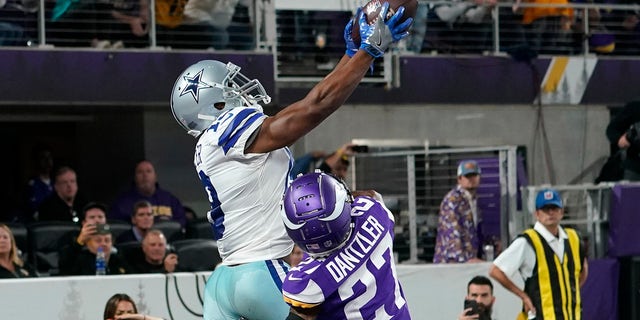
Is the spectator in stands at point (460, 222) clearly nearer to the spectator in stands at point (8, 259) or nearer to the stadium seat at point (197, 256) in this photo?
→ the stadium seat at point (197, 256)

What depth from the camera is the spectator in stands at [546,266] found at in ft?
34.9

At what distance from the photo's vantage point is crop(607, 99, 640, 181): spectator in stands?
1314cm

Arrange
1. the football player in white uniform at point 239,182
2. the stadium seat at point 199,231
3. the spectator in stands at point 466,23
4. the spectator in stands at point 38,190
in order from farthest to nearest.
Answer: the spectator in stands at point 466,23, the spectator in stands at point 38,190, the stadium seat at point 199,231, the football player in white uniform at point 239,182

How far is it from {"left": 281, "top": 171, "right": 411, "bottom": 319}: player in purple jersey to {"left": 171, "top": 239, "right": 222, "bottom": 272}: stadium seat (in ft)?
20.2

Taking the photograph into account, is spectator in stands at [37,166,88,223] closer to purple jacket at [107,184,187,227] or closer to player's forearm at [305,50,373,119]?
purple jacket at [107,184,187,227]

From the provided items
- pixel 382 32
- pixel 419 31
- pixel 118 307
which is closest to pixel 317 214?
pixel 382 32

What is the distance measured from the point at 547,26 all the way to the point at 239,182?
35.6 feet

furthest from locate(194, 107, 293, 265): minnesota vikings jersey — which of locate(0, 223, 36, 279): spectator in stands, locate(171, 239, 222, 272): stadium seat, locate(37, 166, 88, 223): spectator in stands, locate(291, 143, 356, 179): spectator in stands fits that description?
locate(37, 166, 88, 223): spectator in stands

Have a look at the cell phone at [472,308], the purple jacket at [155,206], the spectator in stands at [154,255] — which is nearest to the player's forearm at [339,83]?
the cell phone at [472,308]

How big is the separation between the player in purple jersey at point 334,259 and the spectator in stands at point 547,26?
11376mm

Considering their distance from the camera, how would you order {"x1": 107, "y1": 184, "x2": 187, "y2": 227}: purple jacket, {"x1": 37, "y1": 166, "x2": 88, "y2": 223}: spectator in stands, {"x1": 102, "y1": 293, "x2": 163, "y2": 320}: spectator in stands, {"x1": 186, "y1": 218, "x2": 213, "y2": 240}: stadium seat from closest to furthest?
{"x1": 102, "y1": 293, "x2": 163, "y2": 320}: spectator in stands → {"x1": 37, "y1": 166, "x2": 88, "y2": 223}: spectator in stands → {"x1": 107, "y1": 184, "x2": 187, "y2": 227}: purple jacket → {"x1": 186, "y1": 218, "x2": 213, "y2": 240}: stadium seat

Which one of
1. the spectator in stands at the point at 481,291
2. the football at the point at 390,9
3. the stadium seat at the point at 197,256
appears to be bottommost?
the spectator in stands at the point at 481,291

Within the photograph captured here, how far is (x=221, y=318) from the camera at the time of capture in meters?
6.05

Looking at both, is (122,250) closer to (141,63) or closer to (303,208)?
(141,63)
